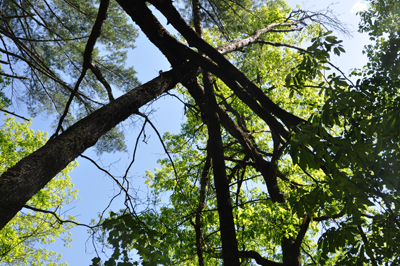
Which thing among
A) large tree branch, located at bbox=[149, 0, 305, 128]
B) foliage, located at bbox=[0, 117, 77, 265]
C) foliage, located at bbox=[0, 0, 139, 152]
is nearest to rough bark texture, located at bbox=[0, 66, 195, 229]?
large tree branch, located at bbox=[149, 0, 305, 128]

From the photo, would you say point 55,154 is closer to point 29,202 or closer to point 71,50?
point 71,50

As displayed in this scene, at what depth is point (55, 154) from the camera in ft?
5.83

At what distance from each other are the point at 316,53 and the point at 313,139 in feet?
2.78

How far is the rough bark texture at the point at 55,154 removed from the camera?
56.9 inches

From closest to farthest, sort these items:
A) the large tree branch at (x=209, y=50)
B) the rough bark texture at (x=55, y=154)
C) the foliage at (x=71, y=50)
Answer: the rough bark texture at (x=55, y=154), the large tree branch at (x=209, y=50), the foliage at (x=71, y=50)

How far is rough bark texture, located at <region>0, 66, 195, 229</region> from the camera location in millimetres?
1444

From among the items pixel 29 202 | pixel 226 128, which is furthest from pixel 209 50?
pixel 29 202

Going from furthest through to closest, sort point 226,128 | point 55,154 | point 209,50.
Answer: point 226,128
point 209,50
point 55,154

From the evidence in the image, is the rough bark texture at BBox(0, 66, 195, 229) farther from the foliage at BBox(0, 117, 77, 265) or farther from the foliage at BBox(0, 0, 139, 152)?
the foliage at BBox(0, 117, 77, 265)

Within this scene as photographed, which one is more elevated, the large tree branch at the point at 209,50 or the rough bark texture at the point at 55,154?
the large tree branch at the point at 209,50

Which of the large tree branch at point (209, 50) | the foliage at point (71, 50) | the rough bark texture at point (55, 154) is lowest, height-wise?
the rough bark texture at point (55, 154)

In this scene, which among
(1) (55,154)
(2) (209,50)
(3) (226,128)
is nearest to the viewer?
(1) (55,154)

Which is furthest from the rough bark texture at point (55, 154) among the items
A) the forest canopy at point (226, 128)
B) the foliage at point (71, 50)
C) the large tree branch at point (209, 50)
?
the foliage at point (71, 50)

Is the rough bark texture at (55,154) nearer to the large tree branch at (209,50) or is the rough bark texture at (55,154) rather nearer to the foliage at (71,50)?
the large tree branch at (209,50)
